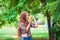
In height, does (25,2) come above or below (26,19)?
above

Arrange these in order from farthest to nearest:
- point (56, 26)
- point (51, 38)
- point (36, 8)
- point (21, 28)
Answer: point (36, 8), point (51, 38), point (56, 26), point (21, 28)

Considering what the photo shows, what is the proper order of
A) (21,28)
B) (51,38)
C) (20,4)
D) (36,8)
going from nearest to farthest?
(21,28) → (20,4) → (51,38) → (36,8)

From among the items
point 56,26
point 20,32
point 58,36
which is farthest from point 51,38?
point 20,32

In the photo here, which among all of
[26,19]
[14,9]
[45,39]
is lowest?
[45,39]

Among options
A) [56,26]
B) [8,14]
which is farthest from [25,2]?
[56,26]

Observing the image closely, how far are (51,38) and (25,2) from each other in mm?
2314

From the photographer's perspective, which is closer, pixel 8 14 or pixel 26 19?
pixel 26 19

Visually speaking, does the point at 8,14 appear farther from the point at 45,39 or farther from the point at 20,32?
the point at 20,32

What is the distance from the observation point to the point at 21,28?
21.7 feet

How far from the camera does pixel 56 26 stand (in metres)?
10.4

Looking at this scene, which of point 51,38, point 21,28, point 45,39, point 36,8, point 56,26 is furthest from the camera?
point 45,39

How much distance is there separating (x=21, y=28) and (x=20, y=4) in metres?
4.64

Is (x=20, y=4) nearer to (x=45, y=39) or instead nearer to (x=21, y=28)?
(x=45, y=39)

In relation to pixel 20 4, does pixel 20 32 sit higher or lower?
lower
